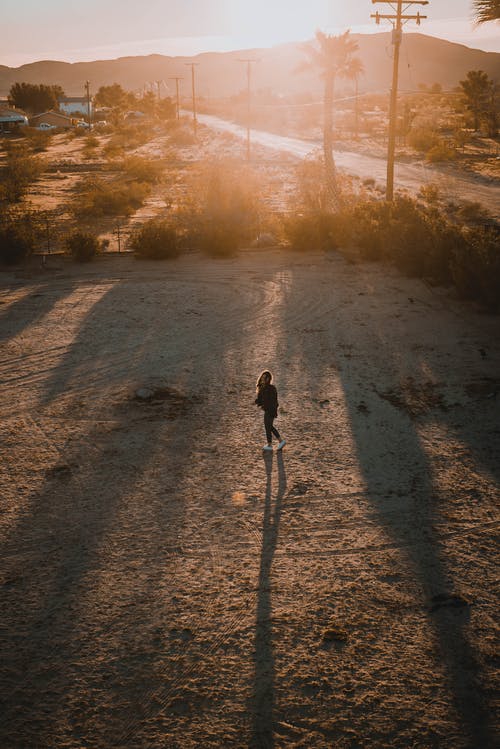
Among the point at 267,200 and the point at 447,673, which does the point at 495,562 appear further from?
the point at 267,200

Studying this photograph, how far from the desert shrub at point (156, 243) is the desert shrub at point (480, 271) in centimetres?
992

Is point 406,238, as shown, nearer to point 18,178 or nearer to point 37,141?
point 18,178

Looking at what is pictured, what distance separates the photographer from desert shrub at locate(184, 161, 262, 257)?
74.6ft

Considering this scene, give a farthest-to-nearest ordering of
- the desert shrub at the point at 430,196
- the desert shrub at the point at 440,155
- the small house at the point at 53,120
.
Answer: the small house at the point at 53,120 → the desert shrub at the point at 440,155 → the desert shrub at the point at 430,196

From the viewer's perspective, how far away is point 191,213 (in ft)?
87.9

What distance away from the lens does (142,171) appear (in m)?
42.1

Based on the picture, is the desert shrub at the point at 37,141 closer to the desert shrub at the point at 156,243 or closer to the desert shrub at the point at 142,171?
the desert shrub at the point at 142,171

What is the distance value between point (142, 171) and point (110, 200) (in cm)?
1167

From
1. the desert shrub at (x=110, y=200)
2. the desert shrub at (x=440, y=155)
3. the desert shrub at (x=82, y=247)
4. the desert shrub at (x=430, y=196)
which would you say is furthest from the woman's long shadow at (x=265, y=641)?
the desert shrub at (x=440, y=155)

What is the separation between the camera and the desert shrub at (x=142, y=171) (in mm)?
40844

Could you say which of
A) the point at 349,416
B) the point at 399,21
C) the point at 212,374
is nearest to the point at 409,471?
the point at 349,416

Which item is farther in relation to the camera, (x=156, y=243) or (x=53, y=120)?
(x=53, y=120)

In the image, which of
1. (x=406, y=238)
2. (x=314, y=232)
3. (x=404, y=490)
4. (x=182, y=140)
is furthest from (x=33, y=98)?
(x=404, y=490)

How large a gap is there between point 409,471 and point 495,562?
210cm
